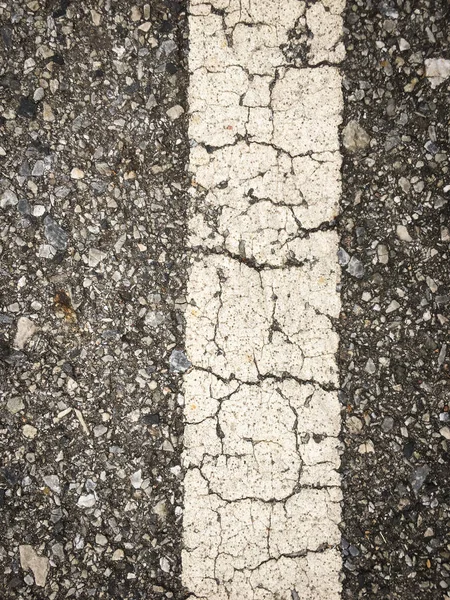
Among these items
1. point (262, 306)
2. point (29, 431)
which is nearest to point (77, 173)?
point (262, 306)

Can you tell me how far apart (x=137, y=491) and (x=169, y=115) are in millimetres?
1546

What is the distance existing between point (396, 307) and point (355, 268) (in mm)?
231

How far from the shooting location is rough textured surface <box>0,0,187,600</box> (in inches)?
81.0

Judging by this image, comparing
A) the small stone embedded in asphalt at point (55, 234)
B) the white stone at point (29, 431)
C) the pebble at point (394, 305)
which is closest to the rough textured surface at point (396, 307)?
the pebble at point (394, 305)

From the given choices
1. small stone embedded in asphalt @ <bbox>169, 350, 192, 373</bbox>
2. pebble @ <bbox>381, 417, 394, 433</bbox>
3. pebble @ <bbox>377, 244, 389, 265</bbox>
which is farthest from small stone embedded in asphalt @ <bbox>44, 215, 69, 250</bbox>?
pebble @ <bbox>381, 417, 394, 433</bbox>

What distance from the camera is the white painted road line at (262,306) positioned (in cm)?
205

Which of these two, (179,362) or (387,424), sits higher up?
(179,362)

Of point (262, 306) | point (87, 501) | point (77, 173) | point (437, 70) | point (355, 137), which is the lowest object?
point (87, 501)

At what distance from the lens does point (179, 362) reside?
82.2 inches

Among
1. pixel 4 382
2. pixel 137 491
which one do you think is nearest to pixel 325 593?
pixel 137 491

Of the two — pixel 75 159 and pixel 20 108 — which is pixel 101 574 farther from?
pixel 20 108

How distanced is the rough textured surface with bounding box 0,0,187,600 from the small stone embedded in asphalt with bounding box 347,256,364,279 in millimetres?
696

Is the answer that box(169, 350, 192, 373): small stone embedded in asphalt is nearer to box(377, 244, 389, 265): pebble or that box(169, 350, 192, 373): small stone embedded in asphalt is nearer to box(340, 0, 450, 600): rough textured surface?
box(340, 0, 450, 600): rough textured surface

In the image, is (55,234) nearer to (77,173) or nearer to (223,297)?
(77,173)
